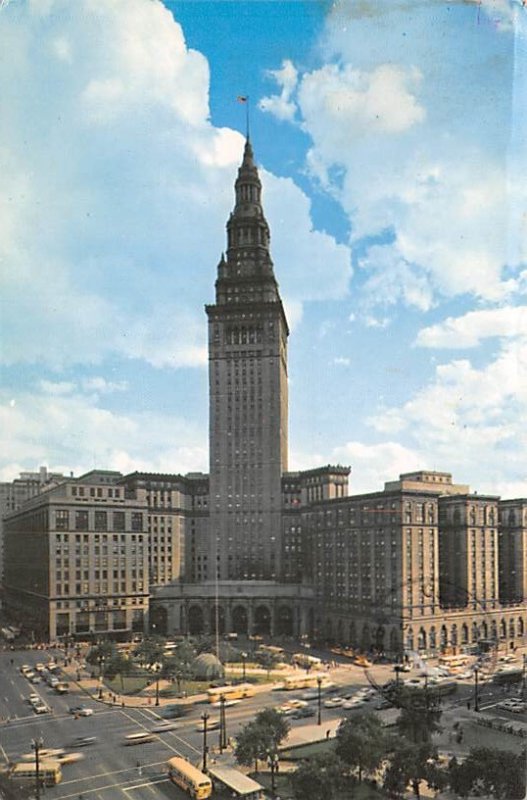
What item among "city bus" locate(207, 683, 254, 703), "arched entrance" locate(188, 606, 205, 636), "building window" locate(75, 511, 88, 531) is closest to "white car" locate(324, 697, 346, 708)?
"city bus" locate(207, 683, 254, 703)

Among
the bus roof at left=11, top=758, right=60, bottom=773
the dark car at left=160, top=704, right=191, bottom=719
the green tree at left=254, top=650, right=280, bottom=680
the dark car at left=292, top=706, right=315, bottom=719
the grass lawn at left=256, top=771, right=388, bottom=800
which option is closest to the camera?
the grass lawn at left=256, top=771, right=388, bottom=800

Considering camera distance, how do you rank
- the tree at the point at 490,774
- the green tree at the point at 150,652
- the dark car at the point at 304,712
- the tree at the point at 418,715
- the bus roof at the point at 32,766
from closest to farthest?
the tree at the point at 490,774 < the bus roof at the point at 32,766 < the tree at the point at 418,715 < the dark car at the point at 304,712 < the green tree at the point at 150,652

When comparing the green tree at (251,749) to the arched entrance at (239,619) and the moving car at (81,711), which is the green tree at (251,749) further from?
the arched entrance at (239,619)

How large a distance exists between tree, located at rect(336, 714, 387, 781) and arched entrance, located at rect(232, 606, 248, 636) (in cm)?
1186

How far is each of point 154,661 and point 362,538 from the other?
4.57m

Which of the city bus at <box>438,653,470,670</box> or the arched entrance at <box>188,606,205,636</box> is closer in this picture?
the city bus at <box>438,653,470,670</box>

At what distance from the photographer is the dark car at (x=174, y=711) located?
797 cm

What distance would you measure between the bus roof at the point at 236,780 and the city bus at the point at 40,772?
53.4 inches

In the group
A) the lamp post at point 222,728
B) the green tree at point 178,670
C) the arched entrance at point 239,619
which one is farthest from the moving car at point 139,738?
the arched entrance at point 239,619

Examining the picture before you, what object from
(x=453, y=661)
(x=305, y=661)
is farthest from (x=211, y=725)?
(x=453, y=661)

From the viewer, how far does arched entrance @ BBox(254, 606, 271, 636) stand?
17844 mm

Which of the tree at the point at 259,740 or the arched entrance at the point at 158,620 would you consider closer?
the tree at the point at 259,740

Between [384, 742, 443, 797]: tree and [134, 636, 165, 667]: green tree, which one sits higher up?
[384, 742, 443, 797]: tree

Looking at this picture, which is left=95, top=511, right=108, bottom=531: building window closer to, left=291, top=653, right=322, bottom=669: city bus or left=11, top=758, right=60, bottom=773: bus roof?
left=291, top=653, right=322, bottom=669: city bus
